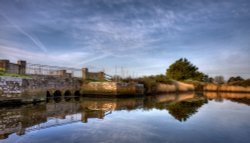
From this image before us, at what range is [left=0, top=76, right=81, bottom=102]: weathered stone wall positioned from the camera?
12.3m

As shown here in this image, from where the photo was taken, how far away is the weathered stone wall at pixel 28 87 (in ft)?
40.4

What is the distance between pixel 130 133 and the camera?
6449 millimetres

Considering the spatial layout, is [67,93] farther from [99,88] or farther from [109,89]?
[109,89]

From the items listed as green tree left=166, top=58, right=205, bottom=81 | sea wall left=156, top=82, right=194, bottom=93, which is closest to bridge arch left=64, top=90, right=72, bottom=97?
sea wall left=156, top=82, right=194, bottom=93

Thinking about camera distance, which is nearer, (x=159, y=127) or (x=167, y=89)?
(x=159, y=127)

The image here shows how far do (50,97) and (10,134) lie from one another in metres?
12.9

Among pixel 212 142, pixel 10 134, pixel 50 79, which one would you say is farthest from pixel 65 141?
pixel 50 79

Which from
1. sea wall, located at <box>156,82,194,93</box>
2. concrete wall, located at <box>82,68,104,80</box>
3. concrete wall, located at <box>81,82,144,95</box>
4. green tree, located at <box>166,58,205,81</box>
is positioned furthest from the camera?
green tree, located at <box>166,58,205,81</box>

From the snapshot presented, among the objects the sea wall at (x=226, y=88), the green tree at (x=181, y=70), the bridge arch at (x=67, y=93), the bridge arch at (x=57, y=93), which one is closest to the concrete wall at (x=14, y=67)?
the bridge arch at (x=57, y=93)

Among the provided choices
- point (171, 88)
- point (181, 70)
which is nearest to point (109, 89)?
point (171, 88)

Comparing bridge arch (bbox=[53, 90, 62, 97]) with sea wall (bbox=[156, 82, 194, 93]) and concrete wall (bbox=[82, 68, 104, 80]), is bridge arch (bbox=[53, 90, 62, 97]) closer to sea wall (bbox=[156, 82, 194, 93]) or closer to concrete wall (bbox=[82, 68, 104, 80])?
concrete wall (bbox=[82, 68, 104, 80])

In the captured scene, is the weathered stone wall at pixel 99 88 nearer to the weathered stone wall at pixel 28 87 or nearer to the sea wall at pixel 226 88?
the weathered stone wall at pixel 28 87

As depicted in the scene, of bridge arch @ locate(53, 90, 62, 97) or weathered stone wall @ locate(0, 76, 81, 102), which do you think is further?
bridge arch @ locate(53, 90, 62, 97)

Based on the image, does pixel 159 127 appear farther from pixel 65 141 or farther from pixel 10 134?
pixel 10 134
